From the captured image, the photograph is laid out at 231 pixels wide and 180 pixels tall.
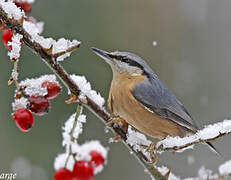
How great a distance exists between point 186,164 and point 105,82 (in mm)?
2164

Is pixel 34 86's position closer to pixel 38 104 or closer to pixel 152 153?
pixel 38 104

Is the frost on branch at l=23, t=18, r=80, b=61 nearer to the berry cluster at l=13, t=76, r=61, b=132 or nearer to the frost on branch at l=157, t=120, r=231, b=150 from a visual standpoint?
the berry cluster at l=13, t=76, r=61, b=132

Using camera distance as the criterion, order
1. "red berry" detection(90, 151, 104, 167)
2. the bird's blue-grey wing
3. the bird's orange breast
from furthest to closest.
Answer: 1. the bird's blue-grey wing
2. the bird's orange breast
3. "red berry" detection(90, 151, 104, 167)

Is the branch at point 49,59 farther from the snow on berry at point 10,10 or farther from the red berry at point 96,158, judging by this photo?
the red berry at point 96,158

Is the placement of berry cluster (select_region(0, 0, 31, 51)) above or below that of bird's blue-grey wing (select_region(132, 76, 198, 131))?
above

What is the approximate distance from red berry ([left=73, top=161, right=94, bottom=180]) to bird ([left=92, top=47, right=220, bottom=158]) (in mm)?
632

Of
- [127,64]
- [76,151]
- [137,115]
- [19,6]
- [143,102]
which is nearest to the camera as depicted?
[19,6]

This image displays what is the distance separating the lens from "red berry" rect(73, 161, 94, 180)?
175cm

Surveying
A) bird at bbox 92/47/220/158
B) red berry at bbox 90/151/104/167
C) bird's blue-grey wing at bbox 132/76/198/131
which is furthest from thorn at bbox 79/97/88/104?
bird's blue-grey wing at bbox 132/76/198/131

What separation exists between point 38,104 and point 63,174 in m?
0.43

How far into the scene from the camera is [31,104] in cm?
149

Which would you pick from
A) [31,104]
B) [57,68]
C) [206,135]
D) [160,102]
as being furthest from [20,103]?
[160,102]

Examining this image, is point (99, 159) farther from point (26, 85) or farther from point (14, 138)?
point (14, 138)

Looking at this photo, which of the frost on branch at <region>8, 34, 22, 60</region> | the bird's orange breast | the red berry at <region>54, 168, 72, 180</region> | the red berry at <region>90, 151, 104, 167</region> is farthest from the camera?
the bird's orange breast
